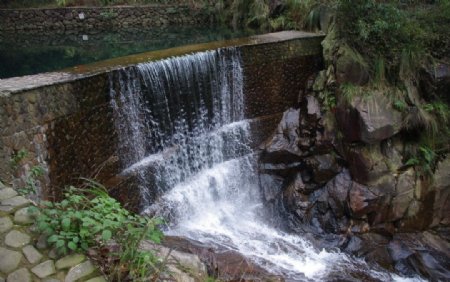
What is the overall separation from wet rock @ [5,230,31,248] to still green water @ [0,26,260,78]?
273 inches

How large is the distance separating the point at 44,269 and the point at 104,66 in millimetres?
3663

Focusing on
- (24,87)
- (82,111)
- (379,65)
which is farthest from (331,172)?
(24,87)

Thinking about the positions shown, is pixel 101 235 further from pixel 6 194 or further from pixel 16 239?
pixel 6 194

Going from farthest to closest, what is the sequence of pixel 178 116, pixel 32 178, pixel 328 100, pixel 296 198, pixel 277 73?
pixel 277 73
pixel 328 100
pixel 296 198
pixel 178 116
pixel 32 178

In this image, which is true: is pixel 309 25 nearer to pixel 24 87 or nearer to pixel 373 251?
pixel 373 251

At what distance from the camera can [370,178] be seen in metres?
5.97

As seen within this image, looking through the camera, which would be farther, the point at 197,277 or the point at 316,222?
the point at 316,222

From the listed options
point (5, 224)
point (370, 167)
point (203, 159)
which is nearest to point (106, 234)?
point (5, 224)

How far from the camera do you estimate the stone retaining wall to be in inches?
546

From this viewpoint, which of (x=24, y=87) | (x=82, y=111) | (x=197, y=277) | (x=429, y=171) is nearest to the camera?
(x=197, y=277)

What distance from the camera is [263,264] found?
16.4 ft

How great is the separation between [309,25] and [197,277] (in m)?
6.08

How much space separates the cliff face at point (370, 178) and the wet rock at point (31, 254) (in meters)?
4.29

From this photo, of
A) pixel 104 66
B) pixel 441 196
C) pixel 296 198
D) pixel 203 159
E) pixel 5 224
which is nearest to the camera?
pixel 5 224
